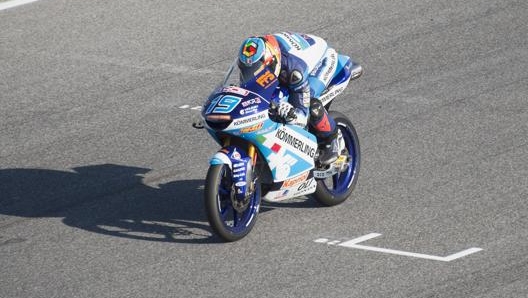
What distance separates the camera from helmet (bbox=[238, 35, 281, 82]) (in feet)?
33.6

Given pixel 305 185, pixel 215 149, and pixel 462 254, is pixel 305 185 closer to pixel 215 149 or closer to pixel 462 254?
pixel 462 254

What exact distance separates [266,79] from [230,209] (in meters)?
1.24

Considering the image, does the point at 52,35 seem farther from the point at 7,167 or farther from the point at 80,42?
the point at 7,167

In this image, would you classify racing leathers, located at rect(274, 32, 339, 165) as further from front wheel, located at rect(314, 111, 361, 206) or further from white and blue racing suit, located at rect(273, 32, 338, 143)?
front wheel, located at rect(314, 111, 361, 206)

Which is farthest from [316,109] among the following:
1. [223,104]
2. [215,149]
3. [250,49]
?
[215,149]

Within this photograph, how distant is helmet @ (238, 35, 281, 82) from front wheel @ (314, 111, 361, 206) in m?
1.06

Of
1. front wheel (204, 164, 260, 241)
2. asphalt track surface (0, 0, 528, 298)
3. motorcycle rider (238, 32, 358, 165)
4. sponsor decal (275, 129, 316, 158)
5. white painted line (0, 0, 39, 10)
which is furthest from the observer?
white painted line (0, 0, 39, 10)

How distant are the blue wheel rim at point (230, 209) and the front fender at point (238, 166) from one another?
0.22 feet

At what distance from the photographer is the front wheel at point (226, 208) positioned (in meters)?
9.88

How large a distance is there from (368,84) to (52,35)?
4.72 metres

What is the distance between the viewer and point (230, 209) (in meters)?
10.7

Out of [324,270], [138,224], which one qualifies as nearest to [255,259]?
[324,270]

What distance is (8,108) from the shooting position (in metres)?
14.3

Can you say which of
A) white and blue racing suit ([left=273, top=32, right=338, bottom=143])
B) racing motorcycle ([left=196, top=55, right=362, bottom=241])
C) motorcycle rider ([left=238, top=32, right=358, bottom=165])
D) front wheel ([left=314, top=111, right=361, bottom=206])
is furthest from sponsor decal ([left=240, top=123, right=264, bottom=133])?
front wheel ([left=314, top=111, right=361, bottom=206])
